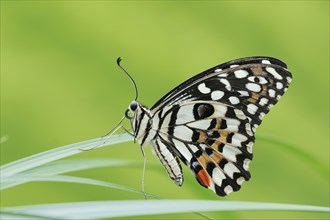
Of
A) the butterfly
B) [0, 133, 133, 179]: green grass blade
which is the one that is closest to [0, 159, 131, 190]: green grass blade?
[0, 133, 133, 179]: green grass blade

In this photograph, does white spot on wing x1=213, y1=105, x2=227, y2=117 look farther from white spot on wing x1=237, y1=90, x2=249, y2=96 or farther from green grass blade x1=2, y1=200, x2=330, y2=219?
green grass blade x1=2, y1=200, x2=330, y2=219

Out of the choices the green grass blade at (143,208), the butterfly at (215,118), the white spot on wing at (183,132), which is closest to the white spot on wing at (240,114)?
the butterfly at (215,118)

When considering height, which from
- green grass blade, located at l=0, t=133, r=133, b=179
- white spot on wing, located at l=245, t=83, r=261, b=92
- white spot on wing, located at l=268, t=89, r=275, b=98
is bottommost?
green grass blade, located at l=0, t=133, r=133, b=179

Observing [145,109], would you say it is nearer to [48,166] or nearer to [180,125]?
[180,125]

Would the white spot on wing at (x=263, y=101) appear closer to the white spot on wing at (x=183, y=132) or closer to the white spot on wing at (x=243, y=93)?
the white spot on wing at (x=243, y=93)

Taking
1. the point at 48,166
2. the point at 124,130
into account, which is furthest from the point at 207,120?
the point at 48,166

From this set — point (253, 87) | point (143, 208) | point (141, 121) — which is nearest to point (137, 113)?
point (141, 121)

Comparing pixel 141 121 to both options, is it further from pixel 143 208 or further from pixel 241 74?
pixel 143 208
